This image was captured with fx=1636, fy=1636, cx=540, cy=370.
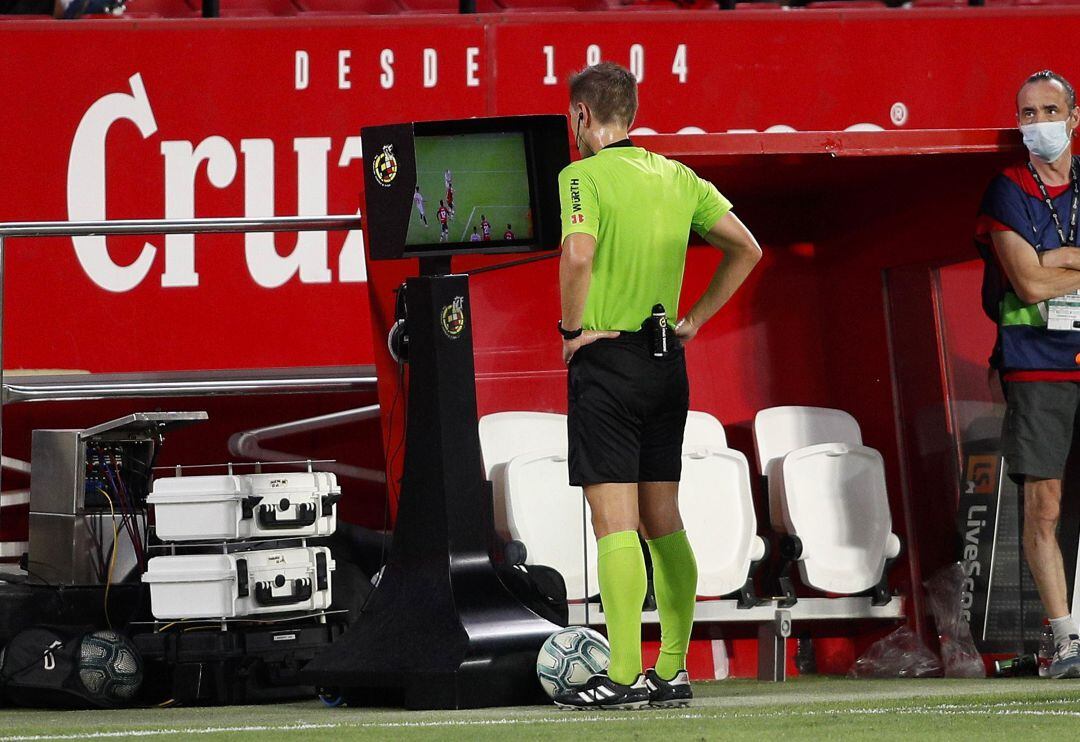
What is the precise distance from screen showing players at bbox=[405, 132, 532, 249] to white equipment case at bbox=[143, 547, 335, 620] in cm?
131

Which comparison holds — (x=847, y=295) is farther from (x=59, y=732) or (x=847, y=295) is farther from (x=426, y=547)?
(x=59, y=732)

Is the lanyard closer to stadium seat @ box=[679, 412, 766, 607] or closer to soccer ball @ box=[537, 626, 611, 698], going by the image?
stadium seat @ box=[679, 412, 766, 607]

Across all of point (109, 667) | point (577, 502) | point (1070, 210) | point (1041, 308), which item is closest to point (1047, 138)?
point (1070, 210)

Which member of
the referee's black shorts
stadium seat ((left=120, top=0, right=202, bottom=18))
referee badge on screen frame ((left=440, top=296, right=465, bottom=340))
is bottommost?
the referee's black shorts

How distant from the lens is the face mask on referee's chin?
553 centimetres

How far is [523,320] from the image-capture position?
649 cm

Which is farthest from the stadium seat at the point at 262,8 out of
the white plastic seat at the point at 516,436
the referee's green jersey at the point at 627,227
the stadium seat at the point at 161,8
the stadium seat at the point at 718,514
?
the referee's green jersey at the point at 627,227

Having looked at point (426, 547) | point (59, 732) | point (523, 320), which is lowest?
point (59, 732)

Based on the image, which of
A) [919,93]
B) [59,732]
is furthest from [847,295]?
[59,732]

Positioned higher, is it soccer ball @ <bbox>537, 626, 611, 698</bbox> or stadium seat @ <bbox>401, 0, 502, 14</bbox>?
stadium seat @ <bbox>401, 0, 502, 14</bbox>

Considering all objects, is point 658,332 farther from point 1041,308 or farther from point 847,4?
point 847,4

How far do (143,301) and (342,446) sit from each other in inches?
43.5

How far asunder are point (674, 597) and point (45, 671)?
216 centimetres

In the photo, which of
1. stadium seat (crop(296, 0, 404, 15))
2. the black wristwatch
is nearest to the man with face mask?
the black wristwatch
